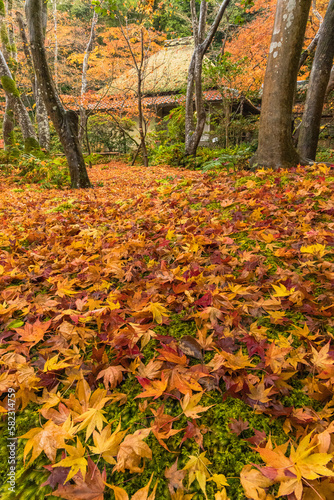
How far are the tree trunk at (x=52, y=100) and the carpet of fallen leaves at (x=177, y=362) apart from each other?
4.25 meters

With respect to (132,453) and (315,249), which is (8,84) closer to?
(315,249)

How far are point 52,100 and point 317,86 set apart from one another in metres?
5.94

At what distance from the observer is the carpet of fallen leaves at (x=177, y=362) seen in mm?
754

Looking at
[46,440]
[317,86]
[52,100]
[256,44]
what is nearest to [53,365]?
[46,440]

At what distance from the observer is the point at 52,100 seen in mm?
5473

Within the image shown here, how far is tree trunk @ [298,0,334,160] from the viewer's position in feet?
18.0

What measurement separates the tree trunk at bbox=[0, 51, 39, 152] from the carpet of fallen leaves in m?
8.97

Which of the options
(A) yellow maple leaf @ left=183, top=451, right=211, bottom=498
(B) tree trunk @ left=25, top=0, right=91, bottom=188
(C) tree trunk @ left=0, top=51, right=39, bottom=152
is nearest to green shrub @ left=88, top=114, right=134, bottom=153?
(C) tree trunk @ left=0, top=51, right=39, bottom=152

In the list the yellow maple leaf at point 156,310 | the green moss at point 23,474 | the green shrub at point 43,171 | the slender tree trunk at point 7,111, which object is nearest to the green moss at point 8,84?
the slender tree trunk at point 7,111

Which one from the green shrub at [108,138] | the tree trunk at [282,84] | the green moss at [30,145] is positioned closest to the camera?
the tree trunk at [282,84]

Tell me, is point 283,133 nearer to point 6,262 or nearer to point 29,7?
point 6,262

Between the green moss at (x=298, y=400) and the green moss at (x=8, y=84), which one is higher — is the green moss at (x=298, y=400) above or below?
below

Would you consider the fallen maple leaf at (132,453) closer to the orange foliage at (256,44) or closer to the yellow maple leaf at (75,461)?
the yellow maple leaf at (75,461)

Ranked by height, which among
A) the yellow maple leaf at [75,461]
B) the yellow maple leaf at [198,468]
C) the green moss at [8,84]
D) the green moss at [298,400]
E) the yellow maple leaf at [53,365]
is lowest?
the yellow maple leaf at [198,468]
